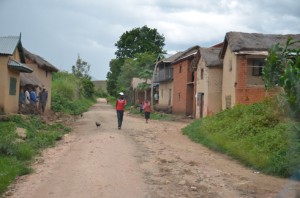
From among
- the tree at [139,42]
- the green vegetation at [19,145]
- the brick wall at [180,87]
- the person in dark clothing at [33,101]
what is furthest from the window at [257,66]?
the tree at [139,42]

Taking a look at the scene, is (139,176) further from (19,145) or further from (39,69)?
(39,69)

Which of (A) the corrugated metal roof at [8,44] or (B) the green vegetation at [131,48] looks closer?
(A) the corrugated metal roof at [8,44]

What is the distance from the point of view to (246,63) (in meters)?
23.9

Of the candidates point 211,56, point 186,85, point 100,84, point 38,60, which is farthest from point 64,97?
point 100,84

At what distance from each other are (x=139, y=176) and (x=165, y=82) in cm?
A: 3680

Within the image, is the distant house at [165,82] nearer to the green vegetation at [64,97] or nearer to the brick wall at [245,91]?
the green vegetation at [64,97]

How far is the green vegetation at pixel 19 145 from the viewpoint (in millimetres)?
9186

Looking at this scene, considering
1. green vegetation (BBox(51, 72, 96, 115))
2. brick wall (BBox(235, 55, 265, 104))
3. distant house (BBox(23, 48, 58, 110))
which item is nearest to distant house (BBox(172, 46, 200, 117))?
brick wall (BBox(235, 55, 265, 104))

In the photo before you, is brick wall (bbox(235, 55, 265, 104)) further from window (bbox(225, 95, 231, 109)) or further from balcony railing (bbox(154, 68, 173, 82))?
balcony railing (bbox(154, 68, 173, 82))

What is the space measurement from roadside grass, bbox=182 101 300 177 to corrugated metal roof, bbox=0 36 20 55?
379 inches

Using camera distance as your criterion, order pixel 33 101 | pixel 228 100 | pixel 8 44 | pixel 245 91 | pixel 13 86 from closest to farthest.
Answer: pixel 8 44, pixel 13 86, pixel 33 101, pixel 245 91, pixel 228 100

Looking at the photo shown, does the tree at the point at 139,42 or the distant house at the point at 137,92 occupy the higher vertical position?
the tree at the point at 139,42

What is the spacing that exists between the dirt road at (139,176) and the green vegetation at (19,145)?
0.96 feet

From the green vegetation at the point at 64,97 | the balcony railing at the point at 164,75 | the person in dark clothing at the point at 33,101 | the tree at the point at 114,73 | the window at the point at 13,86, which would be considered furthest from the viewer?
the tree at the point at 114,73
